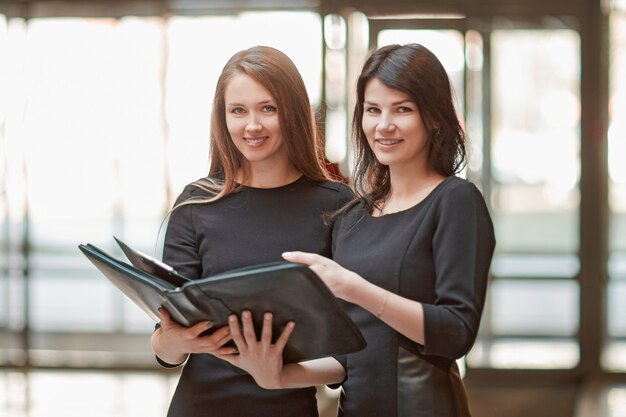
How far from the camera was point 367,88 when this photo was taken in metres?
1.81

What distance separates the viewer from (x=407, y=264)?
1.73m

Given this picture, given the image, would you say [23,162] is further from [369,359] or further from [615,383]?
[369,359]

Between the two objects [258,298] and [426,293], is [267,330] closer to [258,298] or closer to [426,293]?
[258,298]

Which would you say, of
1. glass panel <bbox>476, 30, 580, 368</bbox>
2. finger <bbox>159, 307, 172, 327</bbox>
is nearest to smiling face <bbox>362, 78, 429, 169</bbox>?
finger <bbox>159, 307, 172, 327</bbox>

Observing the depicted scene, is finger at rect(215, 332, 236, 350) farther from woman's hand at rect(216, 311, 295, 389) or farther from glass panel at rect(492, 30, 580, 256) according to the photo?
glass panel at rect(492, 30, 580, 256)

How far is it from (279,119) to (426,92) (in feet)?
1.12

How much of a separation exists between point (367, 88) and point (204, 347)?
57 cm

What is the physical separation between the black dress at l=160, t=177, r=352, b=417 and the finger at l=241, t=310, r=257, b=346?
0.91 feet

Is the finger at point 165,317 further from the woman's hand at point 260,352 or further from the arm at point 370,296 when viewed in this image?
the arm at point 370,296

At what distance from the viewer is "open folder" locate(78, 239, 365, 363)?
156 centimetres

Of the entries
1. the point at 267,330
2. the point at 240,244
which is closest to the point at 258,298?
the point at 267,330

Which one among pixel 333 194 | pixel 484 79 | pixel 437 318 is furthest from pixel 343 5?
pixel 437 318

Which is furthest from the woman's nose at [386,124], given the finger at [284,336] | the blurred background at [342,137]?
the blurred background at [342,137]

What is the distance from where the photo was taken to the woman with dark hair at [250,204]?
1.94 metres
